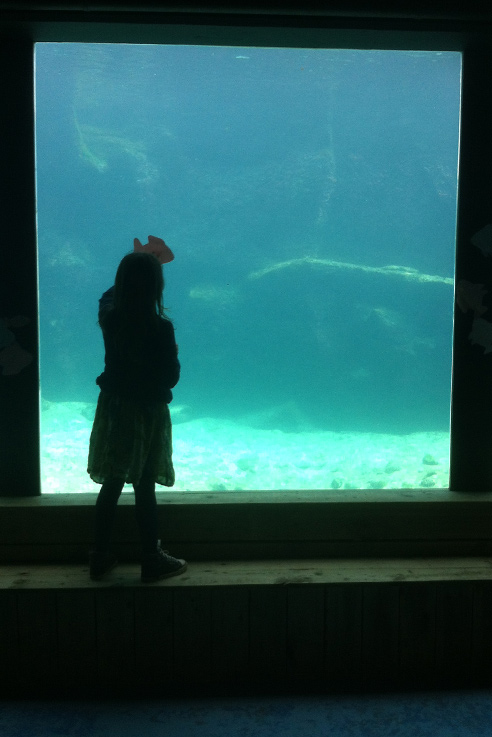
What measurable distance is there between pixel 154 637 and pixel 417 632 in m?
0.99

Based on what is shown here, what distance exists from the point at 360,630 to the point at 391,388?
44.1 m

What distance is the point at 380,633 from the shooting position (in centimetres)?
202

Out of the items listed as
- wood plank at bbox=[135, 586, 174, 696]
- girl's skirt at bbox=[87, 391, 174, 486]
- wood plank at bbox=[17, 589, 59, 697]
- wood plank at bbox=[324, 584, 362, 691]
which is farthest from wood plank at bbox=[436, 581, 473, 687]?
wood plank at bbox=[17, 589, 59, 697]

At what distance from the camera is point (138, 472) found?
6.44ft

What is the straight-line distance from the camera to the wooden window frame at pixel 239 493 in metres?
2.26

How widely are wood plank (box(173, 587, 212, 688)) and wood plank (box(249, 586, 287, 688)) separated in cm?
16

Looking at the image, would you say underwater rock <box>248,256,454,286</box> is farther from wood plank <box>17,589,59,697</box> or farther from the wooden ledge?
wood plank <box>17,589,59,697</box>

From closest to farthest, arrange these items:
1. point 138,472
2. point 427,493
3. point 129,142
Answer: point 138,472, point 427,493, point 129,142

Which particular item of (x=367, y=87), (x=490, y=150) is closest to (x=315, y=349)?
(x=367, y=87)

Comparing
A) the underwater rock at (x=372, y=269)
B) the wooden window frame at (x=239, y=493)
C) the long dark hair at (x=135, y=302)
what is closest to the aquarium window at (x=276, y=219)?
the underwater rock at (x=372, y=269)

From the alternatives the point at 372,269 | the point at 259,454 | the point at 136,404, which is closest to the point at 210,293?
the point at 372,269

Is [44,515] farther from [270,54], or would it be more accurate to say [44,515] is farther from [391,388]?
[391,388]

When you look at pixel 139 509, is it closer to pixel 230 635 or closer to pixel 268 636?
pixel 230 635

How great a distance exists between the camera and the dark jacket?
1962 mm
